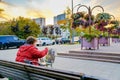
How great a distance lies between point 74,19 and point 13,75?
13.4 meters

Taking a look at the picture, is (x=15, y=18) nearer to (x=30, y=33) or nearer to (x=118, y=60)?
(x=30, y=33)

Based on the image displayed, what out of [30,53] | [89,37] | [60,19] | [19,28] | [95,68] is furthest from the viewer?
[60,19]

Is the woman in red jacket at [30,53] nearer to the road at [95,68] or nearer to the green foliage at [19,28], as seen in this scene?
the road at [95,68]

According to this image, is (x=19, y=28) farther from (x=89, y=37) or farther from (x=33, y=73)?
(x=33, y=73)

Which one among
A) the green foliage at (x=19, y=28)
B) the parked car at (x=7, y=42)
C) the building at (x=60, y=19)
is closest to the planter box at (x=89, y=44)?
the parked car at (x=7, y=42)

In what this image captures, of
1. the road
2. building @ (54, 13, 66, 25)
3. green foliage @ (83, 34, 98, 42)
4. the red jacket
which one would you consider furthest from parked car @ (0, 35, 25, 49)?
the red jacket

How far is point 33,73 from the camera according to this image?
186 inches

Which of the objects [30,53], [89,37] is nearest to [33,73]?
[30,53]

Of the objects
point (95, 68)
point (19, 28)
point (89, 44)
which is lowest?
point (95, 68)

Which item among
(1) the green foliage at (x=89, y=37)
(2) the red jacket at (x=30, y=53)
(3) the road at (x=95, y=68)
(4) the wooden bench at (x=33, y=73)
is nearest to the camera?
(4) the wooden bench at (x=33, y=73)

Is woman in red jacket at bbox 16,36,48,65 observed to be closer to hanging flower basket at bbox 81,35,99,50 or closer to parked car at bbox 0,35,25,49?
hanging flower basket at bbox 81,35,99,50

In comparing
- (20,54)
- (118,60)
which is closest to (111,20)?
(118,60)

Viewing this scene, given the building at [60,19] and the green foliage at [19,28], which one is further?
the green foliage at [19,28]

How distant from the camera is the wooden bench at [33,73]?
3.54m
